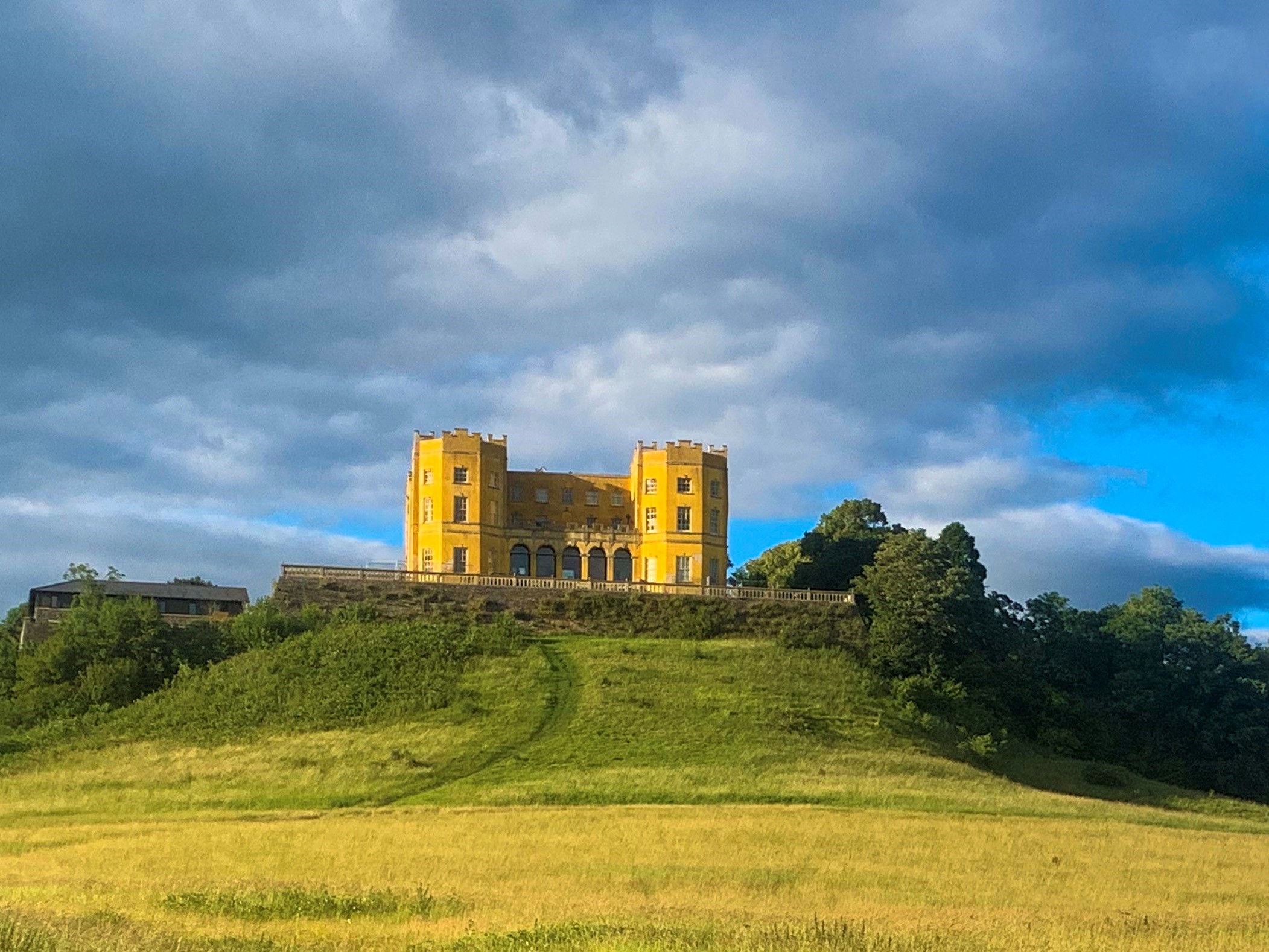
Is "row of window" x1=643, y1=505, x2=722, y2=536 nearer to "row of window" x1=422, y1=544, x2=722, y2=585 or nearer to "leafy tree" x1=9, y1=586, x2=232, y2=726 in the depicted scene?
"row of window" x1=422, y1=544, x2=722, y2=585

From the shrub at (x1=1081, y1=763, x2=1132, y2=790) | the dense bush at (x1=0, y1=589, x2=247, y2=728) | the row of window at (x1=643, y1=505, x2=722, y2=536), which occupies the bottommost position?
the shrub at (x1=1081, y1=763, x2=1132, y2=790)

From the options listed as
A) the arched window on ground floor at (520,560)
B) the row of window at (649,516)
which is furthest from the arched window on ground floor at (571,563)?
the arched window on ground floor at (520,560)

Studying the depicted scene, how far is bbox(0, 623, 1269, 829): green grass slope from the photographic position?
47.9 m

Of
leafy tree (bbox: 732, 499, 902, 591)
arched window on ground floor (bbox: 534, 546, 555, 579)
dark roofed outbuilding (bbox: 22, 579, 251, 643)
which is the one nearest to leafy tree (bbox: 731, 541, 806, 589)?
leafy tree (bbox: 732, 499, 902, 591)

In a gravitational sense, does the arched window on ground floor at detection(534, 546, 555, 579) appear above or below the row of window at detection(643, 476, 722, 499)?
below

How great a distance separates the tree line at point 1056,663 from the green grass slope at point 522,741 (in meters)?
4.17

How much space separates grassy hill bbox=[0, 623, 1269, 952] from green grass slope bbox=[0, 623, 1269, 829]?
7.7 inches

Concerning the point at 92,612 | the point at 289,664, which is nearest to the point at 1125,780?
the point at 289,664

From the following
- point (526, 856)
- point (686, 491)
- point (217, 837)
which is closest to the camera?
point (526, 856)

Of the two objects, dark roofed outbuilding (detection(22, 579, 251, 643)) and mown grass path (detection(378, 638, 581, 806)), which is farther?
dark roofed outbuilding (detection(22, 579, 251, 643))

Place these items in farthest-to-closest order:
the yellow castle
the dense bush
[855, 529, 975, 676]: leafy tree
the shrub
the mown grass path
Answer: the yellow castle < [855, 529, 975, 676]: leafy tree < the shrub < the dense bush < the mown grass path

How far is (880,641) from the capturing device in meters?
73.4

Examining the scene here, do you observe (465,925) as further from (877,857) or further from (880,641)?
(880,641)

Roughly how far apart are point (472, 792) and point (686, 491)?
40.2 metres
